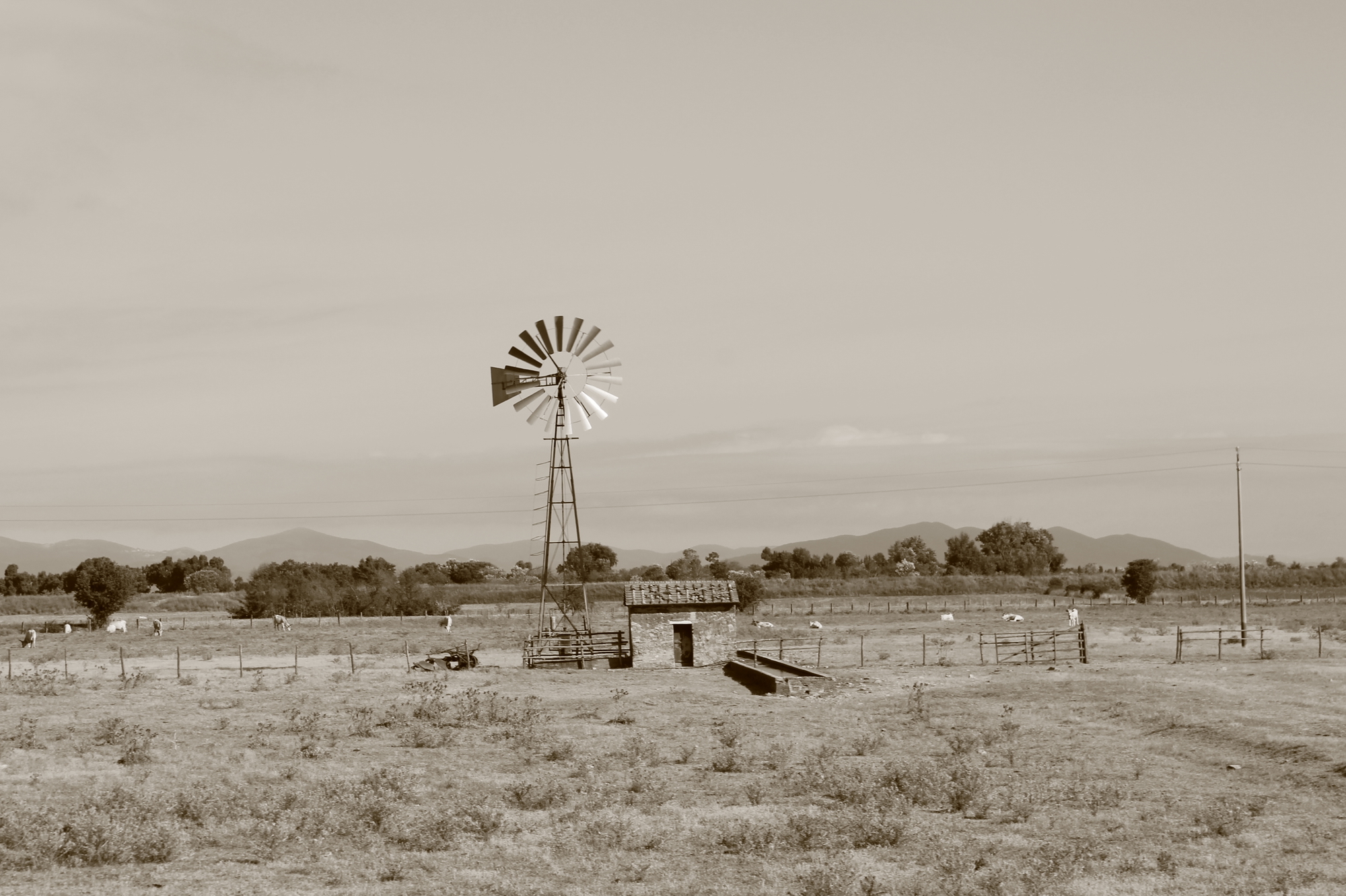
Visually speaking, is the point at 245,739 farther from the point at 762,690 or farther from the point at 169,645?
the point at 169,645

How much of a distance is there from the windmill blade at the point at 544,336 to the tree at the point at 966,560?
119249 millimetres

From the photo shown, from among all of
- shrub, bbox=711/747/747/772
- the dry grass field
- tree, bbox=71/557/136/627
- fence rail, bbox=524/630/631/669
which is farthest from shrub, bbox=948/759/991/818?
tree, bbox=71/557/136/627

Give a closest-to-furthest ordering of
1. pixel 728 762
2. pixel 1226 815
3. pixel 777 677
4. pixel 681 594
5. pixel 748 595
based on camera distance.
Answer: pixel 1226 815 → pixel 728 762 → pixel 777 677 → pixel 681 594 → pixel 748 595

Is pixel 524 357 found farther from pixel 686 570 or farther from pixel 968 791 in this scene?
pixel 686 570

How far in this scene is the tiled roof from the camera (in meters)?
46.4

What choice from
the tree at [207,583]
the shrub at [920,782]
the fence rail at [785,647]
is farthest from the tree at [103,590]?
the shrub at [920,782]

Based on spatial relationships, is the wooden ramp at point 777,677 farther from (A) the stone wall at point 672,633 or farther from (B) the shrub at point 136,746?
(B) the shrub at point 136,746

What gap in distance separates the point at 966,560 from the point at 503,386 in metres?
140

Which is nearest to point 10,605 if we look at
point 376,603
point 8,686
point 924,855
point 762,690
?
point 376,603

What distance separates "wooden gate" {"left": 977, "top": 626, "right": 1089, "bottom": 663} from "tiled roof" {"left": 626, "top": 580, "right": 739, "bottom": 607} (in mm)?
10091

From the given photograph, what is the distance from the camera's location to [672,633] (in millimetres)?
46156

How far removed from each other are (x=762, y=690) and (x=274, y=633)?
41070 mm

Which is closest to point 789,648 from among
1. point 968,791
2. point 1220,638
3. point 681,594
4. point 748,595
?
point 681,594

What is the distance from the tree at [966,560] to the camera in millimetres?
168125
